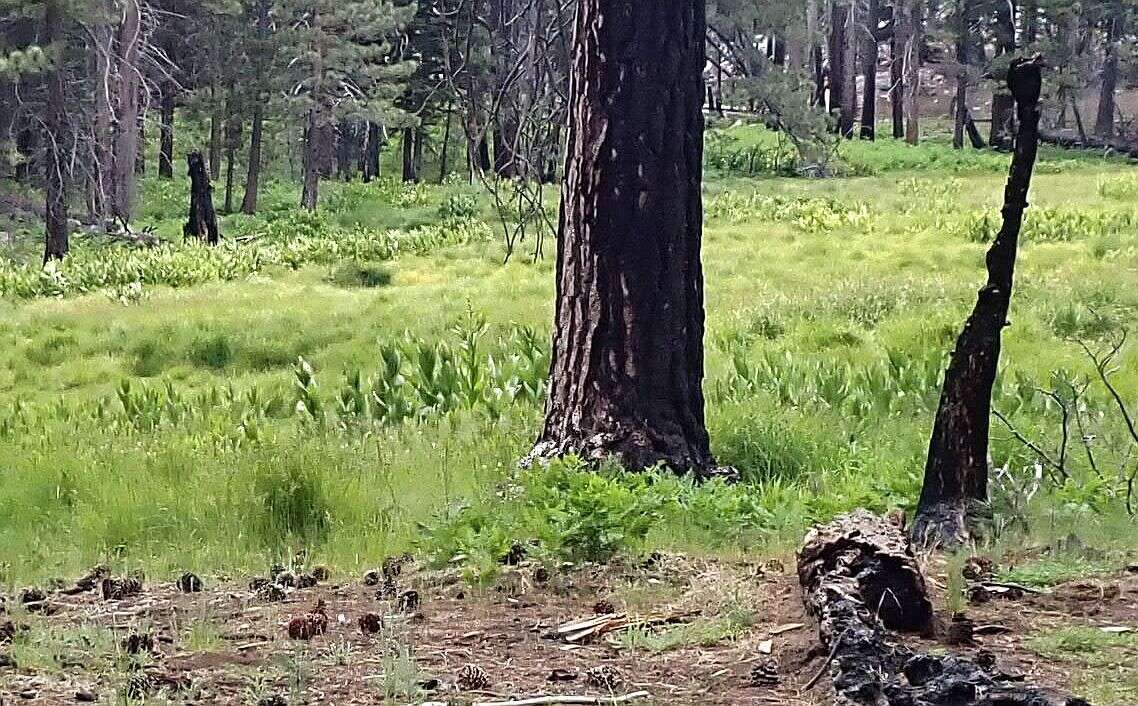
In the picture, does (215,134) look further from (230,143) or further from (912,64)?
(912,64)

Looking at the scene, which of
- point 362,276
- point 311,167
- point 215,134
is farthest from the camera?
point 215,134

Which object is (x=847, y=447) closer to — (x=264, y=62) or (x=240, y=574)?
(x=240, y=574)

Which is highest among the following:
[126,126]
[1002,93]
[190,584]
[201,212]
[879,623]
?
[1002,93]

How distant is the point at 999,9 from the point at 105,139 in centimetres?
2836

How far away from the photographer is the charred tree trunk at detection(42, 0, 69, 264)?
2288cm

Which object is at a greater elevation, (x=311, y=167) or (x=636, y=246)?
(x=311, y=167)

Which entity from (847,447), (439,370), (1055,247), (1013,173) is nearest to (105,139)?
(1055,247)

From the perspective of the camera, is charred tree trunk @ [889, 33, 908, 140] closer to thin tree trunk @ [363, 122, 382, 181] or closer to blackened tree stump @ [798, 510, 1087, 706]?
thin tree trunk @ [363, 122, 382, 181]

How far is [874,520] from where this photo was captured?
3840 millimetres

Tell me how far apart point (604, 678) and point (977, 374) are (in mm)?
1808

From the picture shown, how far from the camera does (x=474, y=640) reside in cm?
375

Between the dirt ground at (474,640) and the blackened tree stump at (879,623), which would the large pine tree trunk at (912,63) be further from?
the blackened tree stump at (879,623)

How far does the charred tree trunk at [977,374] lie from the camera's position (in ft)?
14.3

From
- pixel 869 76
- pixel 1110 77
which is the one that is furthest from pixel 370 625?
pixel 1110 77
